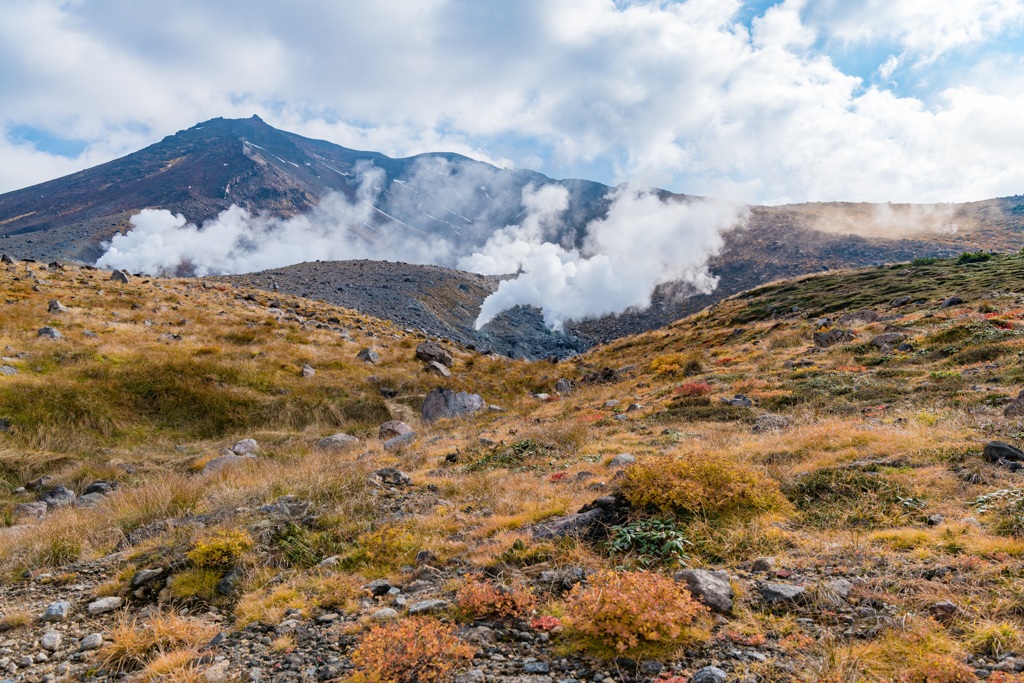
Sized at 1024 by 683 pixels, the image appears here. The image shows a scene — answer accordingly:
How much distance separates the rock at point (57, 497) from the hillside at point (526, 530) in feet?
0.17

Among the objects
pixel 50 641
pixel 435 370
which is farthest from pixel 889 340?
pixel 50 641

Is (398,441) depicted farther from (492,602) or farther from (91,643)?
(492,602)

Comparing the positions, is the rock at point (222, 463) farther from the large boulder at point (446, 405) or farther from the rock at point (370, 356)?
the rock at point (370, 356)

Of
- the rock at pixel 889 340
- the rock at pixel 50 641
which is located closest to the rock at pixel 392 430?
the rock at pixel 50 641

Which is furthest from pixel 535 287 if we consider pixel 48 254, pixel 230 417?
pixel 48 254

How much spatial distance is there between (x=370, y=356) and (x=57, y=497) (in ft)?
42.0

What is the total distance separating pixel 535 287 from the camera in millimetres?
80000

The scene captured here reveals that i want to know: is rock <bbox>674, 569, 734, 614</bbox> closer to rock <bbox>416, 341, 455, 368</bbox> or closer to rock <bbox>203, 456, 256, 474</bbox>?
rock <bbox>203, 456, 256, 474</bbox>

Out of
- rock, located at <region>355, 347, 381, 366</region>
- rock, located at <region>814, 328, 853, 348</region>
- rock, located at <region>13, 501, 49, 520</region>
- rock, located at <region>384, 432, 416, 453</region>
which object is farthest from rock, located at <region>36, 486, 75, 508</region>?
rock, located at <region>814, 328, 853, 348</region>

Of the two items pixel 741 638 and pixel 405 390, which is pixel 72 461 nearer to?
pixel 405 390

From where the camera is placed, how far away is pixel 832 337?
65.3 ft

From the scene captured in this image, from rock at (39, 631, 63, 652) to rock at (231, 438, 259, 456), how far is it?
8120 mm

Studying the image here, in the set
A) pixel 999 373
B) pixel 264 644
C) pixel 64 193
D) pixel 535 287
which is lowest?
pixel 264 644

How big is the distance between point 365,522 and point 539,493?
2538 mm
